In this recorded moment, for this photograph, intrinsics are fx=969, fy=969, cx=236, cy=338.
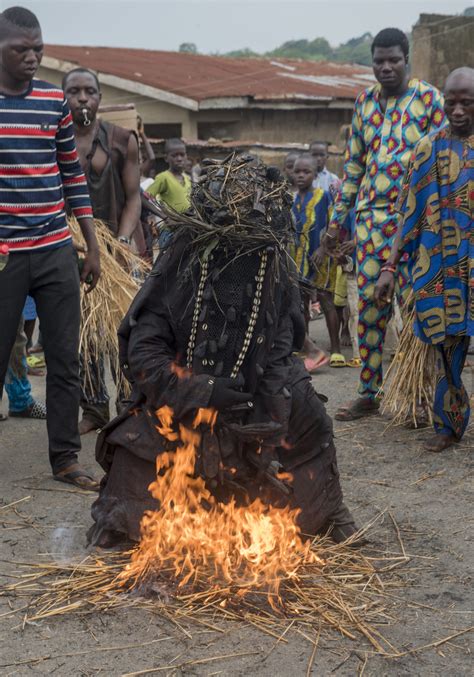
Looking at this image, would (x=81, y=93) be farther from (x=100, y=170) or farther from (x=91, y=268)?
(x=91, y=268)

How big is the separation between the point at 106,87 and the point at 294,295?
16.2 m

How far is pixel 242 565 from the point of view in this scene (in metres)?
3.60

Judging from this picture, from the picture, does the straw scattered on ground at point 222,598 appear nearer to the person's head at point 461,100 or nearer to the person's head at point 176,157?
the person's head at point 461,100

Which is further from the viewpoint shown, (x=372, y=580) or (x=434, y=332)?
(x=434, y=332)

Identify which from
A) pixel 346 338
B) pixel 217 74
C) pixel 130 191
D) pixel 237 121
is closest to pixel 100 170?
pixel 130 191

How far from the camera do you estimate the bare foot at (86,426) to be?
5.81 metres

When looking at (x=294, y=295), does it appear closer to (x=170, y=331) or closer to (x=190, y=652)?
(x=170, y=331)

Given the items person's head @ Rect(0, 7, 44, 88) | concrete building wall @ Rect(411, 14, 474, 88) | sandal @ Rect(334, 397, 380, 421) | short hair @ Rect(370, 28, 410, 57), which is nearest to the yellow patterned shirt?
short hair @ Rect(370, 28, 410, 57)

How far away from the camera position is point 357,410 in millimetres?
6211

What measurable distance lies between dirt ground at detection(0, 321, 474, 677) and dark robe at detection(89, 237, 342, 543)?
1.32ft

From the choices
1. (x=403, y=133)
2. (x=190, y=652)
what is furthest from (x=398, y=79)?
(x=190, y=652)

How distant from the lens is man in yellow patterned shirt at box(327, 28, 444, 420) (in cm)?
597

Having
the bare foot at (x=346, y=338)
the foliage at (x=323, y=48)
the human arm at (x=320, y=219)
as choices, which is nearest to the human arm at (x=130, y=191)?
the human arm at (x=320, y=219)

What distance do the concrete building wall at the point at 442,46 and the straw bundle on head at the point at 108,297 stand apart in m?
8.07
